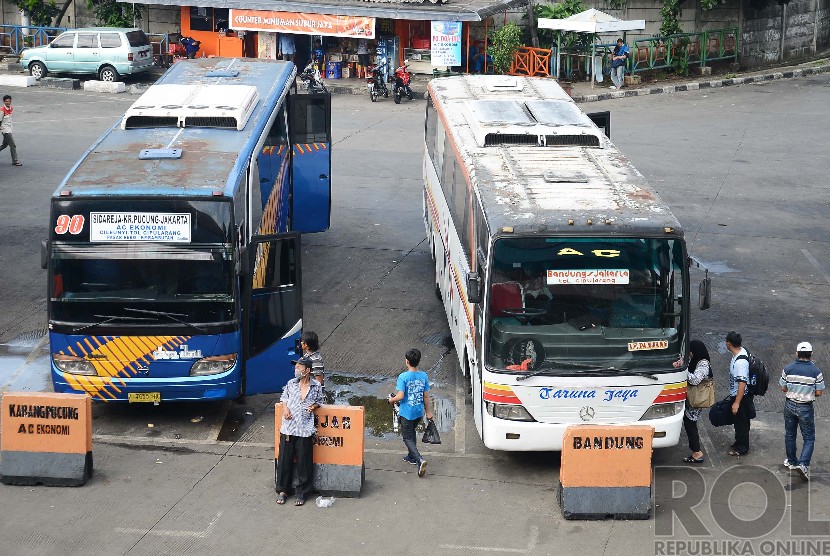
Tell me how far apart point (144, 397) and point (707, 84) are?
26.0m

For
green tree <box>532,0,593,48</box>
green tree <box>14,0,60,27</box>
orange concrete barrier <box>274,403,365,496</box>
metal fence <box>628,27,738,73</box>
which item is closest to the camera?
orange concrete barrier <box>274,403,365,496</box>

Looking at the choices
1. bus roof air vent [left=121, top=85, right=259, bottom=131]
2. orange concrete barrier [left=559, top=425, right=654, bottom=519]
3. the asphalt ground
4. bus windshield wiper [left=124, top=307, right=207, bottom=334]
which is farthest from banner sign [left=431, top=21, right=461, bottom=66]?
orange concrete barrier [left=559, top=425, right=654, bottom=519]

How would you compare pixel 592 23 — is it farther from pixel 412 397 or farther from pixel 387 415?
pixel 412 397

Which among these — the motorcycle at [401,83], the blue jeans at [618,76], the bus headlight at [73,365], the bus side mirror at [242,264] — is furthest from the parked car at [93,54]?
the bus side mirror at [242,264]

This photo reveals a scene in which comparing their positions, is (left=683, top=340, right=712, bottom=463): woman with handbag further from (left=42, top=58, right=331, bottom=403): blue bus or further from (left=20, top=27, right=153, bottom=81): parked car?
(left=20, top=27, right=153, bottom=81): parked car

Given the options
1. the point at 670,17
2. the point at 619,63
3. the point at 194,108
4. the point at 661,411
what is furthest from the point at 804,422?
the point at 670,17

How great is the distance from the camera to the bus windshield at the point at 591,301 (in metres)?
10.7

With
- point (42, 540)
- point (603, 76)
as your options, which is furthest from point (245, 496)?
point (603, 76)

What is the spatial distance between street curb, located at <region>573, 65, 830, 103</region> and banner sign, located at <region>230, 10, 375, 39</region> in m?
6.97

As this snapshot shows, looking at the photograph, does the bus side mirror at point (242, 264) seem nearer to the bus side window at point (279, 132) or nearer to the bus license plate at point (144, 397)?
the bus license plate at point (144, 397)

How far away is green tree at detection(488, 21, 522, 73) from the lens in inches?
1307

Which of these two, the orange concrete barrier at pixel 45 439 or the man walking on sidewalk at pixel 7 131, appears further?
the man walking on sidewalk at pixel 7 131

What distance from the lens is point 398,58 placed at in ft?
117

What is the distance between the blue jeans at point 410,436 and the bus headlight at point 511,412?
31.0 inches
